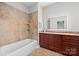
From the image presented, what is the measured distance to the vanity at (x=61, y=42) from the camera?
1235 millimetres

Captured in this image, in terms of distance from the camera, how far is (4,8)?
116 cm

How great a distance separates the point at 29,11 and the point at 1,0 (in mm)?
380

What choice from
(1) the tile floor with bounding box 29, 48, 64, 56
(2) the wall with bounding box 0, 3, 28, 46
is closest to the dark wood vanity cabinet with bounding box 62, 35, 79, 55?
(1) the tile floor with bounding box 29, 48, 64, 56

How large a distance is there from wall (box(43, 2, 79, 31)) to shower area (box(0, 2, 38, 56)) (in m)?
0.22

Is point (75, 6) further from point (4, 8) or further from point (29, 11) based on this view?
point (4, 8)

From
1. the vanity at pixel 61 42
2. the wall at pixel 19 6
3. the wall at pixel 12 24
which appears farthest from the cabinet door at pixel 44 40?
the wall at pixel 19 6

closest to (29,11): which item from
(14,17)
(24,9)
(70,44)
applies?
(24,9)

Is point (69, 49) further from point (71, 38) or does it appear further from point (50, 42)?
point (50, 42)

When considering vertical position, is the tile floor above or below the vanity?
below

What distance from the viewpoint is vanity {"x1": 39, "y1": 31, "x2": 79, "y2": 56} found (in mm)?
1235

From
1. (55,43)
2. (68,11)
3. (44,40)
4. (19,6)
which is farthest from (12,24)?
(68,11)

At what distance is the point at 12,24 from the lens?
1219mm

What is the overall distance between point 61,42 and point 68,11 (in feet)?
1.40

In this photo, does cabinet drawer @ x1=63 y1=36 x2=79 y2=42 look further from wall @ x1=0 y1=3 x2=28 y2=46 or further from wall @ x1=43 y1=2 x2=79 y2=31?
wall @ x1=0 y1=3 x2=28 y2=46
